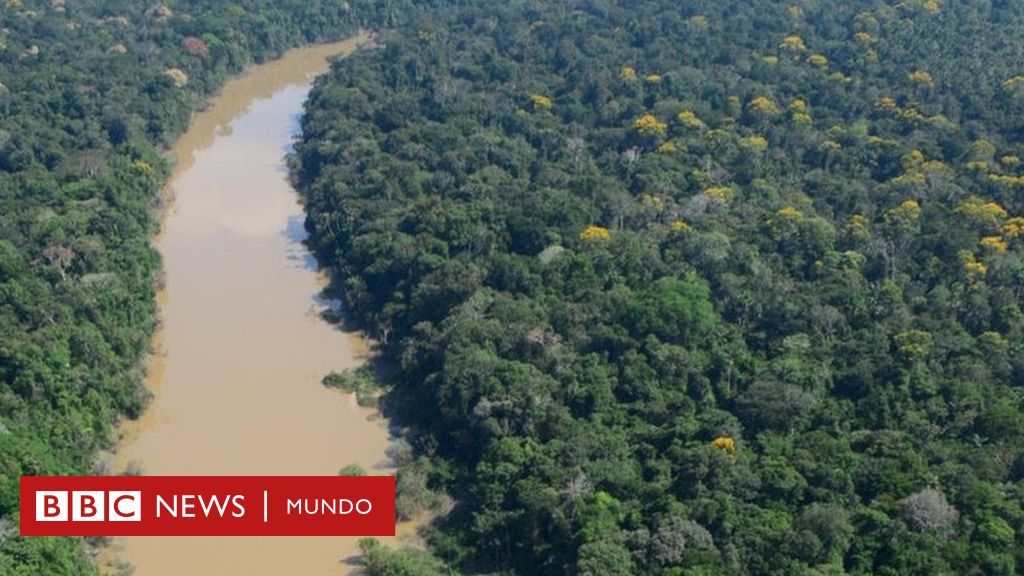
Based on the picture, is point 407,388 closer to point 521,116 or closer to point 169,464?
point 169,464

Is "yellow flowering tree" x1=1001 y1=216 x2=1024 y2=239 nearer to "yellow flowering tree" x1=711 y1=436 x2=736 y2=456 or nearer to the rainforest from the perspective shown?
the rainforest

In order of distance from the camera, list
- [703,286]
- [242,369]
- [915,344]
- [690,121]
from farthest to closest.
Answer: [690,121] < [242,369] < [703,286] < [915,344]

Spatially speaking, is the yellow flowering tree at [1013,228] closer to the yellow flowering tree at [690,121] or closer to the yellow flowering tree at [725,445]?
the yellow flowering tree at [690,121]

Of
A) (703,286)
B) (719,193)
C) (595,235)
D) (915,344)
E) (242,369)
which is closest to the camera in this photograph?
(915,344)

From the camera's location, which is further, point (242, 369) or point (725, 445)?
point (242, 369)

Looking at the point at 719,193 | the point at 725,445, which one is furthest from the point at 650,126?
the point at 725,445

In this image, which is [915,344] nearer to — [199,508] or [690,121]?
[690,121]
